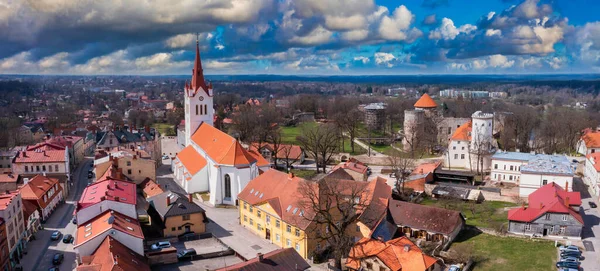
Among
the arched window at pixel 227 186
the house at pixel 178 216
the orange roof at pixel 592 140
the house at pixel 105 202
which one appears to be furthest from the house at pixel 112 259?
the orange roof at pixel 592 140

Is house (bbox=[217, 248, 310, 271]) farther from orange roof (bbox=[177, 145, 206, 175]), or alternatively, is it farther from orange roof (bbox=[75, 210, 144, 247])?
orange roof (bbox=[177, 145, 206, 175])

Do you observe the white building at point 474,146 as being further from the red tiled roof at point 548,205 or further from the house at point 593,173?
the red tiled roof at point 548,205

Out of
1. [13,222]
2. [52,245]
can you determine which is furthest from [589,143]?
[13,222]

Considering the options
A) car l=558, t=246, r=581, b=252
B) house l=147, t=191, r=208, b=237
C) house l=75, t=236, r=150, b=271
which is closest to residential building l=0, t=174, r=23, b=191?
house l=147, t=191, r=208, b=237

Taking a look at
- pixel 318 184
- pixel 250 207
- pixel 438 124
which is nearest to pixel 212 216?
pixel 250 207

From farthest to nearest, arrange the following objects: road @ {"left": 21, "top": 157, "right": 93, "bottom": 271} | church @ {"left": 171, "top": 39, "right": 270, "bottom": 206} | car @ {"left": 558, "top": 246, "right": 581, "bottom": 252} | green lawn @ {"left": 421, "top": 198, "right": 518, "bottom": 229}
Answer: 1. church @ {"left": 171, "top": 39, "right": 270, "bottom": 206}
2. green lawn @ {"left": 421, "top": 198, "right": 518, "bottom": 229}
3. car @ {"left": 558, "top": 246, "right": 581, "bottom": 252}
4. road @ {"left": 21, "top": 157, "right": 93, "bottom": 271}

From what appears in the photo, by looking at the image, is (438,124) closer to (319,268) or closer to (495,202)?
(495,202)
